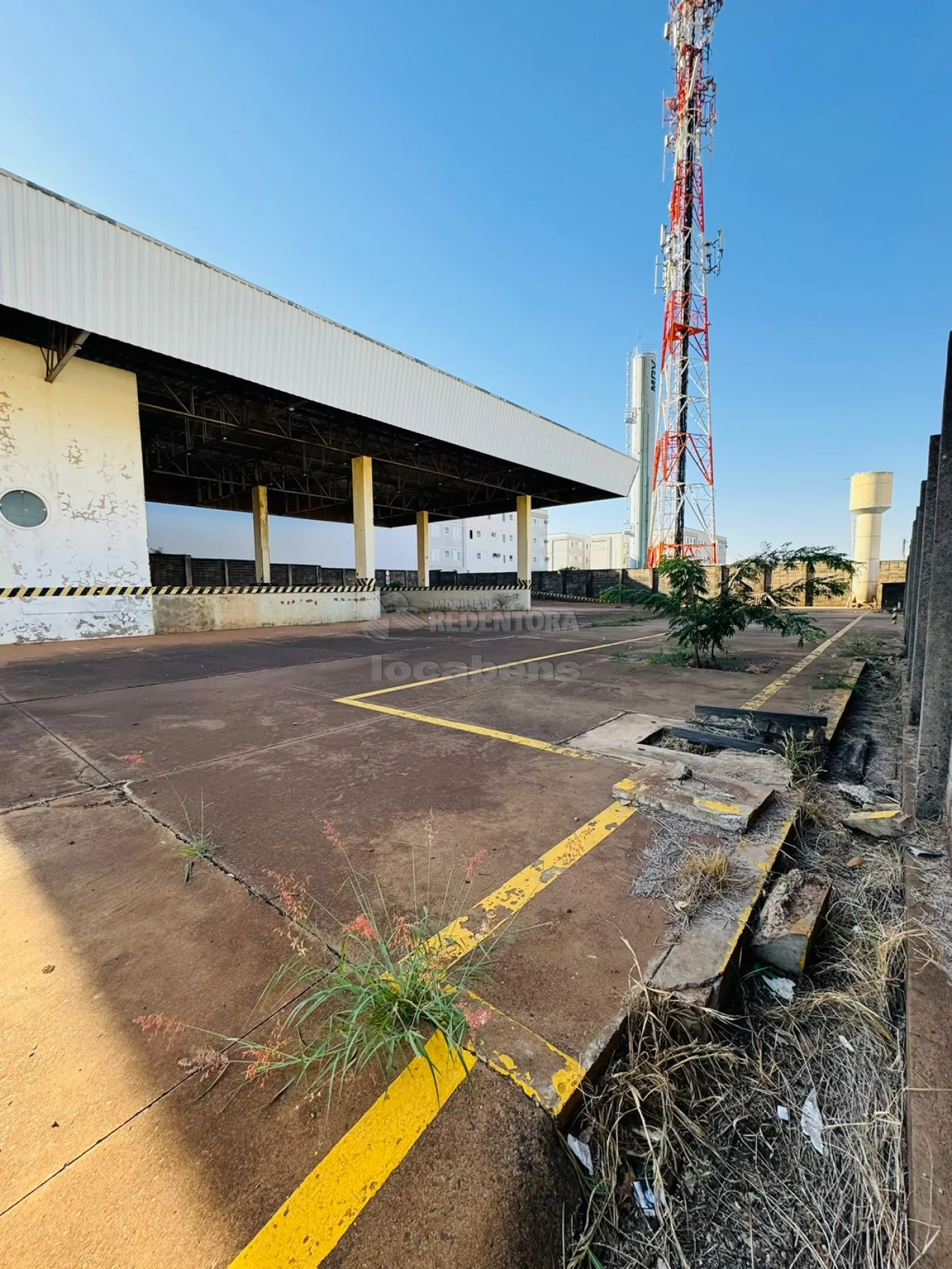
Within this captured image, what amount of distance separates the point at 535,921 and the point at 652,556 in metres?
26.7

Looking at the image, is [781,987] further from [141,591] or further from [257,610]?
[257,610]

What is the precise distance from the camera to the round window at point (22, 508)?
28.8ft

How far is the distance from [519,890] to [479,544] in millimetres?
41686

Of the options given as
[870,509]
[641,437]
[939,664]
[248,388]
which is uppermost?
[641,437]

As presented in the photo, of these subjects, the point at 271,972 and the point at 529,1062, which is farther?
the point at 271,972

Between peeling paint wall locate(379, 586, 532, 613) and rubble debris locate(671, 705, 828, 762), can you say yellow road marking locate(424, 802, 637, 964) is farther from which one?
peeling paint wall locate(379, 586, 532, 613)

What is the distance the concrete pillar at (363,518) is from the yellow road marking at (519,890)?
13715 mm

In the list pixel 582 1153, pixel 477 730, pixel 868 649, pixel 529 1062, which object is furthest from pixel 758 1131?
pixel 868 649

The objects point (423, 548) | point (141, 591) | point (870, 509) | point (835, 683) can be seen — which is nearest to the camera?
point (835, 683)

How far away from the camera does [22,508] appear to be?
8930 mm

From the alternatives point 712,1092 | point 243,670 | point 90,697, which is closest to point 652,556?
point 243,670

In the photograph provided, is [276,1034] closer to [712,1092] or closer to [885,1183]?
[712,1092]

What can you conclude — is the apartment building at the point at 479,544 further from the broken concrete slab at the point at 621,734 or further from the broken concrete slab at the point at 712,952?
the broken concrete slab at the point at 712,952

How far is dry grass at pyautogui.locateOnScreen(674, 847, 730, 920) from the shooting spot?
180 cm
